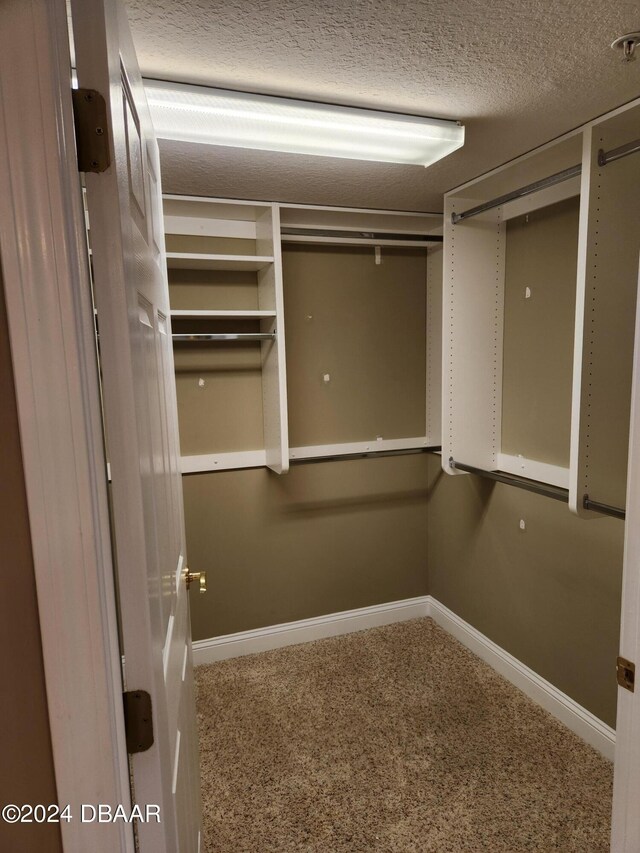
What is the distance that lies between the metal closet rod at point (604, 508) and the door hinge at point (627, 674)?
0.84 m

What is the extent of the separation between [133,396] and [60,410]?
0.10 m

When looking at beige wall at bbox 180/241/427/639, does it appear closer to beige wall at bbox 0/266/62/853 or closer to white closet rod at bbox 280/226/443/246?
white closet rod at bbox 280/226/443/246

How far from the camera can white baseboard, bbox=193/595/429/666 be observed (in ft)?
9.28

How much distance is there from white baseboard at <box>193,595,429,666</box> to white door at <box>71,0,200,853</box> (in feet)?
6.02

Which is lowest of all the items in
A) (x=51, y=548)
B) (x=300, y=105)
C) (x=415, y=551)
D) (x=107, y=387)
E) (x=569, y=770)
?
(x=569, y=770)

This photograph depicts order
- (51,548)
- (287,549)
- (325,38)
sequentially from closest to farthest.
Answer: (51,548) → (325,38) → (287,549)

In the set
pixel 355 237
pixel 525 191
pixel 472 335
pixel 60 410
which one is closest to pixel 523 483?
pixel 472 335

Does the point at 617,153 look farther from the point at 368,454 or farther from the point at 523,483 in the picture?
the point at 368,454

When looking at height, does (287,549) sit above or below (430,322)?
below

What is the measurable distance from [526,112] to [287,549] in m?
2.29

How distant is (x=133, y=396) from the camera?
0.69m

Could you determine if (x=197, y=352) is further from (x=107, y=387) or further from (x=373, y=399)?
(x=107, y=387)

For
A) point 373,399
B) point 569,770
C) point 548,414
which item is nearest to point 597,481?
point 548,414

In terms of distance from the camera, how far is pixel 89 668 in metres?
0.65
